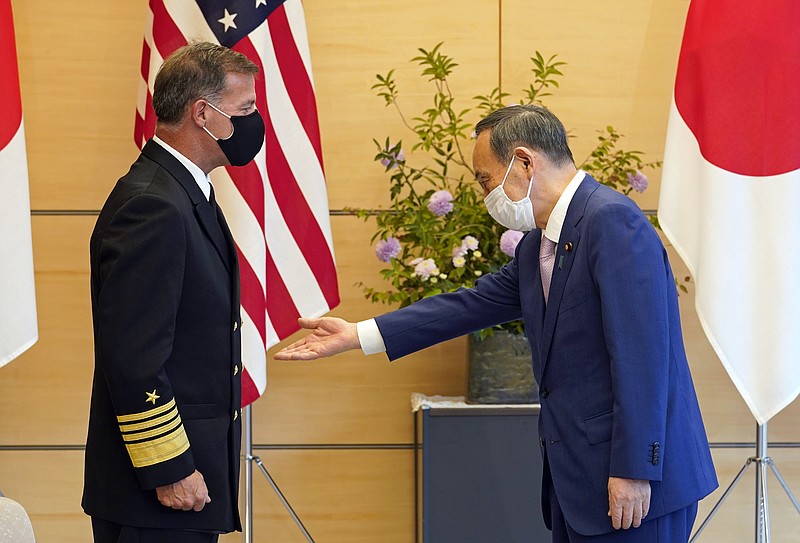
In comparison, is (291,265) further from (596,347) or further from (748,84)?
(748,84)

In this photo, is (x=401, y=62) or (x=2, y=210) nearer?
(x=2, y=210)

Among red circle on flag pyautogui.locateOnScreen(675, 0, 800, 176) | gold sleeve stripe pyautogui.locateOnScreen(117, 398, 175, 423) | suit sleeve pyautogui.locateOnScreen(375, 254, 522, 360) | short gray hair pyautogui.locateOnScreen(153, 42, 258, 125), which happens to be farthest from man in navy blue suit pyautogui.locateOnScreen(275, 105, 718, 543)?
red circle on flag pyautogui.locateOnScreen(675, 0, 800, 176)

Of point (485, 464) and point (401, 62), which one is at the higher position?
point (401, 62)

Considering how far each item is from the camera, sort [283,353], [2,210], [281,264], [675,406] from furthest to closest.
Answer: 1. [281,264]
2. [2,210]
3. [283,353]
4. [675,406]

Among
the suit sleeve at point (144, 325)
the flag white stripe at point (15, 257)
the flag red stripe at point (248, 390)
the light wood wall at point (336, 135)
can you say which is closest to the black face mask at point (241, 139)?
the suit sleeve at point (144, 325)

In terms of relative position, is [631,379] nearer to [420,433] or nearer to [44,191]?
[420,433]

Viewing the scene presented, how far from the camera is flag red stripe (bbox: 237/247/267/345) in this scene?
314cm

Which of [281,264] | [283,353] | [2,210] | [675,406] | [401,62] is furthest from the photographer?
[401,62]

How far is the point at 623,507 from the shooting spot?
6.49 ft

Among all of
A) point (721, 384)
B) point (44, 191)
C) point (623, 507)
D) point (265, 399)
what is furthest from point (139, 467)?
point (721, 384)

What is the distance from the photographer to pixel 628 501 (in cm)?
197

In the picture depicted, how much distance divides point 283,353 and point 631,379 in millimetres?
998

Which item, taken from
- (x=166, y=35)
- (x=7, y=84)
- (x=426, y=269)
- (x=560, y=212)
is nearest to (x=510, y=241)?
(x=426, y=269)

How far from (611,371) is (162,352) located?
0.96m
